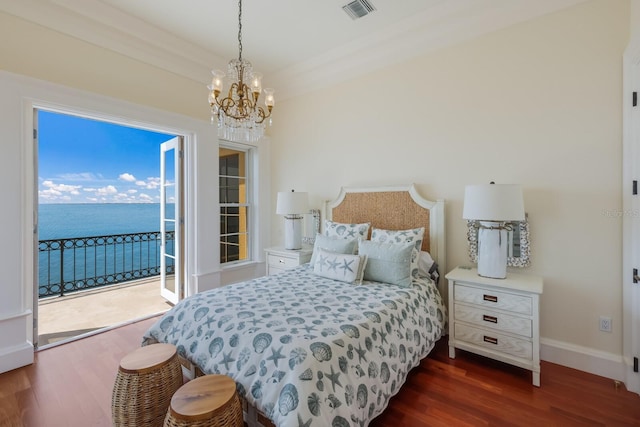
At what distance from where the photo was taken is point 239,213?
4223mm

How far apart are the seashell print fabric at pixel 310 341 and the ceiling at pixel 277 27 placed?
2.46m

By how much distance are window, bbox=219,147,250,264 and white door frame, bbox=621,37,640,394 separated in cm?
399

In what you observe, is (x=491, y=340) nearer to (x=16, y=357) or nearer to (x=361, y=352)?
(x=361, y=352)

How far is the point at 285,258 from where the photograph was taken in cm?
346

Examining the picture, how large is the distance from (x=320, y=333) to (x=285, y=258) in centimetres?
205

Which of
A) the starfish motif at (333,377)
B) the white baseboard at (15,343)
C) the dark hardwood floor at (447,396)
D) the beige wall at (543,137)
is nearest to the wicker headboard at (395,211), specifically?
the beige wall at (543,137)

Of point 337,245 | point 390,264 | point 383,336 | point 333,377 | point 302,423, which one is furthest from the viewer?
point 337,245

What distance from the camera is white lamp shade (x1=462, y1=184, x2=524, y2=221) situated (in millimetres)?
2047

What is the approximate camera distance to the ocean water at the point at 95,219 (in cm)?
503

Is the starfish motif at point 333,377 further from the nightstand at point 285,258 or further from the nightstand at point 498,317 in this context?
the nightstand at point 285,258

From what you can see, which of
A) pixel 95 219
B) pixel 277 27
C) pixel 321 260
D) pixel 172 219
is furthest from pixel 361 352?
pixel 95 219

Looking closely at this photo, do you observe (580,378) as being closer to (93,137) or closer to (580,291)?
(580,291)

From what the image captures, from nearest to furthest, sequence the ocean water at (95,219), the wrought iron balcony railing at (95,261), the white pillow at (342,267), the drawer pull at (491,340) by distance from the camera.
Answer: the drawer pull at (491,340) → the white pillow at (342,267) → the wrought iron balcony railing at (95,261) → the ocean water at (95,219)

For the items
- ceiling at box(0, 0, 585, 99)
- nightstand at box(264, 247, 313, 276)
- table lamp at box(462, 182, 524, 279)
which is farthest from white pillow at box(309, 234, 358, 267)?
ceiling at box(0, 0, 585, 99)
